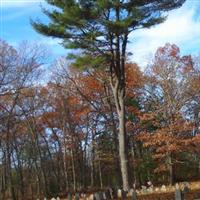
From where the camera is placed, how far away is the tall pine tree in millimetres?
20047

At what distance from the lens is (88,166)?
203ft

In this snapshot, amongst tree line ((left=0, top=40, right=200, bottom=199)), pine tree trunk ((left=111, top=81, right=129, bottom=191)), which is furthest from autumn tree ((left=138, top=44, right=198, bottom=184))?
pine tree trunk ((left=111, top=81, right=129, bottom=191))

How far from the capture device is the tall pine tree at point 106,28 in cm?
2005

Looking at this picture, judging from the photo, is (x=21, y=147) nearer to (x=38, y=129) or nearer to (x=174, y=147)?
(x=38, y=129)

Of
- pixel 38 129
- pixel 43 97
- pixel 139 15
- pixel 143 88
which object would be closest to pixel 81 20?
pixel 139 15

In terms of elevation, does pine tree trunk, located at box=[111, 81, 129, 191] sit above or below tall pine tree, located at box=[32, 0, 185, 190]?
below

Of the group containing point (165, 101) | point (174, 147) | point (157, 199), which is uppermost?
Answer: point (165, 101)

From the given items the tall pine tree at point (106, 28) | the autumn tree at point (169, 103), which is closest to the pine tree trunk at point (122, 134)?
the tall pine tree at point (106, 28)

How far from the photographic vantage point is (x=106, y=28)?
66.9 feet

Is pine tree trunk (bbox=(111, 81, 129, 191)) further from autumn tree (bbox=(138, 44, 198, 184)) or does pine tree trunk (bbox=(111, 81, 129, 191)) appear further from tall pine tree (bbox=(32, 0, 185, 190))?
autumn tree (bbox=(138, 44, 198, 184))

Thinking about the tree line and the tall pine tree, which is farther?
the tree line

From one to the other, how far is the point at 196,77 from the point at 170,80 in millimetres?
3333

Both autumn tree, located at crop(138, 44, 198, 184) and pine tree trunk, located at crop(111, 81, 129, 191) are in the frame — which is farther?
autumn tree, located at crop(138, 44, 198, 184)

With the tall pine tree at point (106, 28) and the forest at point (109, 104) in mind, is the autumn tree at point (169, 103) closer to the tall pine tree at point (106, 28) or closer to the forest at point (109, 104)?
the forest at point (109, 104)
